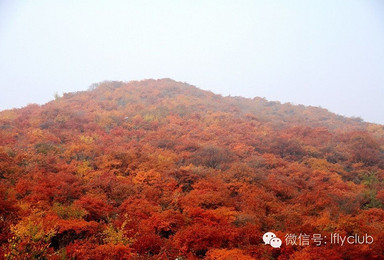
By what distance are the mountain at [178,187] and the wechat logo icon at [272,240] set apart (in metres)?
0.19

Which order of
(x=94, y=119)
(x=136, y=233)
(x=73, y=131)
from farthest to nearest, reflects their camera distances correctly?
(x=94, y=119)
(x=73, y=131)
(x=136, y=233)

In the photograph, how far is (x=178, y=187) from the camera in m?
12.3

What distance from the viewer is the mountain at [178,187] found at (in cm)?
738

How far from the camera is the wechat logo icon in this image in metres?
7.57

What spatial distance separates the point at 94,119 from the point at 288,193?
18296 millimetres

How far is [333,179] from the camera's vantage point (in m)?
14.3

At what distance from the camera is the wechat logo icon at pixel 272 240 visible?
24.8ft

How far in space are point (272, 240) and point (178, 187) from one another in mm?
5467

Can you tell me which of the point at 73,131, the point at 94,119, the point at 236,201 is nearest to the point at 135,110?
the point at 94,119

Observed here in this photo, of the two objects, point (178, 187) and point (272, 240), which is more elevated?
point (178, 187)

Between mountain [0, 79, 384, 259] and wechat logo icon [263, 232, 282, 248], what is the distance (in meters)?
0.19

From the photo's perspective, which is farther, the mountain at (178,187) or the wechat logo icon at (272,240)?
the wechat logo icon at (272,240)

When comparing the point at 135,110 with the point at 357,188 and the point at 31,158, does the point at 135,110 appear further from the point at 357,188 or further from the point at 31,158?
the point at 357,188

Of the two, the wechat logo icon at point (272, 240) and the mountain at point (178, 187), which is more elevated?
the mountain at point (178, 187)
